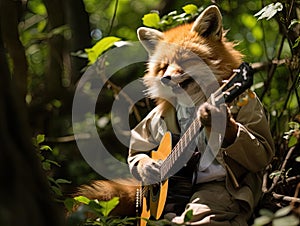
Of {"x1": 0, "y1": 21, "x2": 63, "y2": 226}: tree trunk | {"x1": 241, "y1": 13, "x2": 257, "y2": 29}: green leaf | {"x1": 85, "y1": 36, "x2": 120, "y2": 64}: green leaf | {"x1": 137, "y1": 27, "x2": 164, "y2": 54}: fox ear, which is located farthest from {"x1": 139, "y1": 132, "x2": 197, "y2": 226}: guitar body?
{"x1": 241, "y1": 13, "x2": 257, "y2": 29}: green leaf

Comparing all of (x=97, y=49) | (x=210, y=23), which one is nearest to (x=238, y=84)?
(x=210, y=23)

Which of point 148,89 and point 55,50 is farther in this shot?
point 55,50

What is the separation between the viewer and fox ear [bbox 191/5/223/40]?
103 inches

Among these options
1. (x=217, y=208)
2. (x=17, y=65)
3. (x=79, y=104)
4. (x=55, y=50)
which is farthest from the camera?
(x=55, y=50)

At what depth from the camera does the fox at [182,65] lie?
8.31 feet

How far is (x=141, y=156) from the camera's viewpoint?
2742 mm

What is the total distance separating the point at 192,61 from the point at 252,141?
41cm

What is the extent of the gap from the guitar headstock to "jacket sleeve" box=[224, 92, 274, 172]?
0.20 m

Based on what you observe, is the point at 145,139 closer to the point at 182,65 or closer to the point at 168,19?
the point at 182,65

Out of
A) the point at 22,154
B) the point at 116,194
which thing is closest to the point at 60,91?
the point at 116,194

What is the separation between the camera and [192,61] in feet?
8.43

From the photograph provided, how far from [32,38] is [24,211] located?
3600 millimetres

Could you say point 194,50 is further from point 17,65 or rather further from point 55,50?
point 55,50

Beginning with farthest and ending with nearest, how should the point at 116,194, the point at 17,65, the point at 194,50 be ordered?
the point at 17,65 → the point at 116,194 → the point at 194,50
